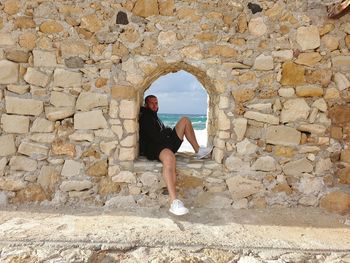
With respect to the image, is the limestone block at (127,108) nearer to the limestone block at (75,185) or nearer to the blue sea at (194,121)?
the limestone block at (75,185)

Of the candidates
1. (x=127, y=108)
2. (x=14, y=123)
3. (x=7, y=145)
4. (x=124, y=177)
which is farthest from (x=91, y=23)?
(x=124, y=177)

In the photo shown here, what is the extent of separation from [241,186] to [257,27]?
68.2 inches

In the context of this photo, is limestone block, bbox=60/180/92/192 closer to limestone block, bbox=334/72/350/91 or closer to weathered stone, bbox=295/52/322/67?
weathered stone, bbox=295/52/322/67

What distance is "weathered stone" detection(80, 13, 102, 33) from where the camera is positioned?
347cm

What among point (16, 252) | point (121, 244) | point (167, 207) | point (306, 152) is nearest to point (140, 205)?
point (167, 207)

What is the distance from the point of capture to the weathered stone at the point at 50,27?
136 inches

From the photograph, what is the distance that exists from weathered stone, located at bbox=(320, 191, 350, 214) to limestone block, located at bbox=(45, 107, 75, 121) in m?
2.93

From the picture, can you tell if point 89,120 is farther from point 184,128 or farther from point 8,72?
point 184,128

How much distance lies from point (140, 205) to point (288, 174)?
5.43 ft

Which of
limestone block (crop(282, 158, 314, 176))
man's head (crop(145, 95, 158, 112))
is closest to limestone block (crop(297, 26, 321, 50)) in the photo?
limestone block (crop(282, 158, 314, 176))

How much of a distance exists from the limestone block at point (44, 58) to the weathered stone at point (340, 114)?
9.94 ft

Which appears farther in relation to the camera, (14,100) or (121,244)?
(14,100)

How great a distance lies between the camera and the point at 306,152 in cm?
358

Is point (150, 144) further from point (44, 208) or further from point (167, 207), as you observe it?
point (44, 208)
